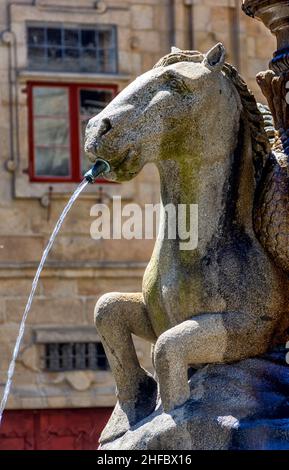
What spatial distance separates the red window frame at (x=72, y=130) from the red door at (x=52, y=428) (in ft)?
8.32

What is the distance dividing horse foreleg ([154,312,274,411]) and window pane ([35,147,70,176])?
48.2ft

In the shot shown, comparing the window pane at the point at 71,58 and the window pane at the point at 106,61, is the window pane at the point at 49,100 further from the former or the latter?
the window pane at the point at 106,61

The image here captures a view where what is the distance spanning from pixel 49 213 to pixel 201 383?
48.0 ft

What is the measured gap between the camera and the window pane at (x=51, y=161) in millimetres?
22688

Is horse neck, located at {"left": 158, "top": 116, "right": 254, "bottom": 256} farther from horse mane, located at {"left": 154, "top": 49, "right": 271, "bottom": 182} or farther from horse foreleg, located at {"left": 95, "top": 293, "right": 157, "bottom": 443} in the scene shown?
horse foreleg, located at {"left": 95, "top": 293, "right": 157, "bottom": 443}

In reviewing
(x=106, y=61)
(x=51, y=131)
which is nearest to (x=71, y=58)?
(x=106, y=61)

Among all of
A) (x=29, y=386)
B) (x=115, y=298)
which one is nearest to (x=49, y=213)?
(x=29, y=386)

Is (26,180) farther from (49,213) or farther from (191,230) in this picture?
(191,230)

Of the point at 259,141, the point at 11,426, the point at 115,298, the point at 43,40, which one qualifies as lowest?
the point at 11,426

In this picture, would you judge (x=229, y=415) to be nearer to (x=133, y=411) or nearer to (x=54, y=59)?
(x=133, y=411)

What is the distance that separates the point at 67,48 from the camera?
22969 mm

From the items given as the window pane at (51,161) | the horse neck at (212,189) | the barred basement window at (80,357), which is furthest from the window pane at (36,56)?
the horse neck at (212,189)

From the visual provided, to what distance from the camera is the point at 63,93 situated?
22.9 m

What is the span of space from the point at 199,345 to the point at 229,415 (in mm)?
298
